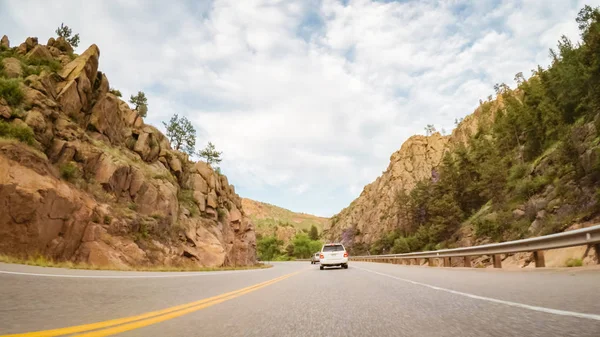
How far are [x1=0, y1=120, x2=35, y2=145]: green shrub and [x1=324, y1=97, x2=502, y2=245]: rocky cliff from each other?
7958 cm

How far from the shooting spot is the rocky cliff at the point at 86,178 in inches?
829

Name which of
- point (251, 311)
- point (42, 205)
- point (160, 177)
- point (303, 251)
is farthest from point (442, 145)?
point (251, 311)

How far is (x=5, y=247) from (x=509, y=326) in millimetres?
23175

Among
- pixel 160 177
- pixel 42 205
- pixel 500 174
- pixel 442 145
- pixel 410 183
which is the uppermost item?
pixel 442 145

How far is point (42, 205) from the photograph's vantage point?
2106 cm

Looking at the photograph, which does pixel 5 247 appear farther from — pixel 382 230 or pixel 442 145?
pixel 442 145

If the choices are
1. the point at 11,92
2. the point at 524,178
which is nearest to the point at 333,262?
the point at 11,92

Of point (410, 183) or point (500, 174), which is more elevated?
point (410, 183)

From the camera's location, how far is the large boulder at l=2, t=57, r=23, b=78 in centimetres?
2859

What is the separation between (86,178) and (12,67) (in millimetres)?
10748

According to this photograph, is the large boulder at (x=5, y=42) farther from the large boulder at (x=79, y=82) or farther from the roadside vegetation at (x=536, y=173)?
the roadside vegetation at (x=536, y=173)

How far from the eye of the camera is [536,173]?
134 ft

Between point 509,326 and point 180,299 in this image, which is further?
point 180,299

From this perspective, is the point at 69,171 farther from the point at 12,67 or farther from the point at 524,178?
the point at 524,178
